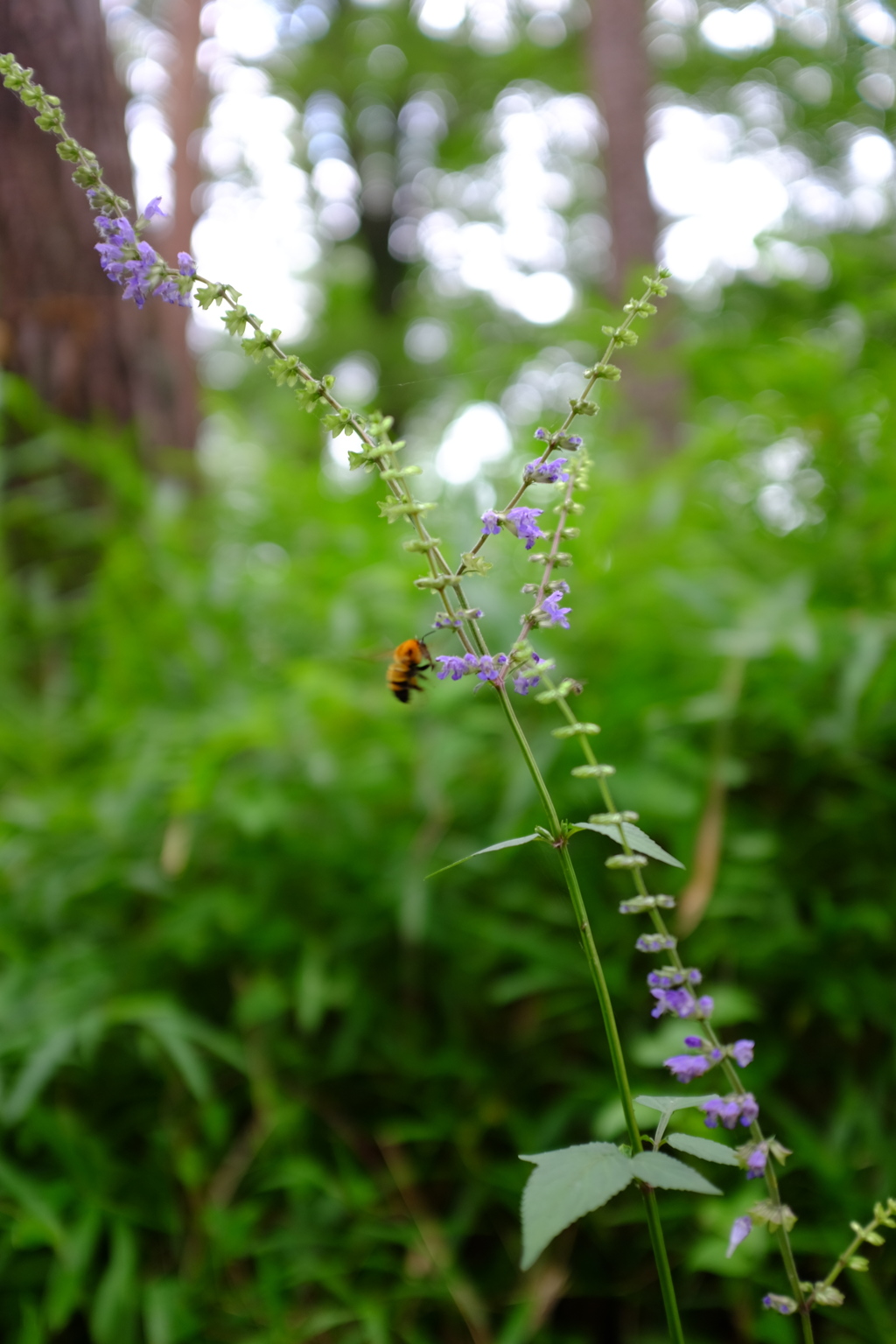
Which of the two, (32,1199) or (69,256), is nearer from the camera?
(32,1199)

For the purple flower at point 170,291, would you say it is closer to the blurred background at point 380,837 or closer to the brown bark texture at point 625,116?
the blurred background at point 380,837

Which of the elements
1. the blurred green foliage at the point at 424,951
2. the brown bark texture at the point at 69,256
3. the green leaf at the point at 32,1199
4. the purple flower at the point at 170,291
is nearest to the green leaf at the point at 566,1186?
the purple flower at the point at 170,291

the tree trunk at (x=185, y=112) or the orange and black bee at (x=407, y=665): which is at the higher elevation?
the tree trunk at (x=185, y=112)

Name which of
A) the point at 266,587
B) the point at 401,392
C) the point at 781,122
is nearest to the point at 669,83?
A: the point at 781,122

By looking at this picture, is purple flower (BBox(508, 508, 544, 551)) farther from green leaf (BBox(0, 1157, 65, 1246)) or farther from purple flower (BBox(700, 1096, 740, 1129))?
green leaf (BBox(0, 1157, 65, 1246))

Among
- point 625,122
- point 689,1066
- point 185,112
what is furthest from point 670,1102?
point 185,112

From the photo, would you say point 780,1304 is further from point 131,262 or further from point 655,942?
point 131,262

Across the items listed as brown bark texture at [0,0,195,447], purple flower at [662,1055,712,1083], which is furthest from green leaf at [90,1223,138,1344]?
brown bark texture at [0,0,195,447]

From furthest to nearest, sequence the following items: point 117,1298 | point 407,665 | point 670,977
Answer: point 117,1298 < point 407,665 < point 670,977

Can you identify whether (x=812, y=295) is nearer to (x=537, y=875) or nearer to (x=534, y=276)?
(x=537, y=875)
